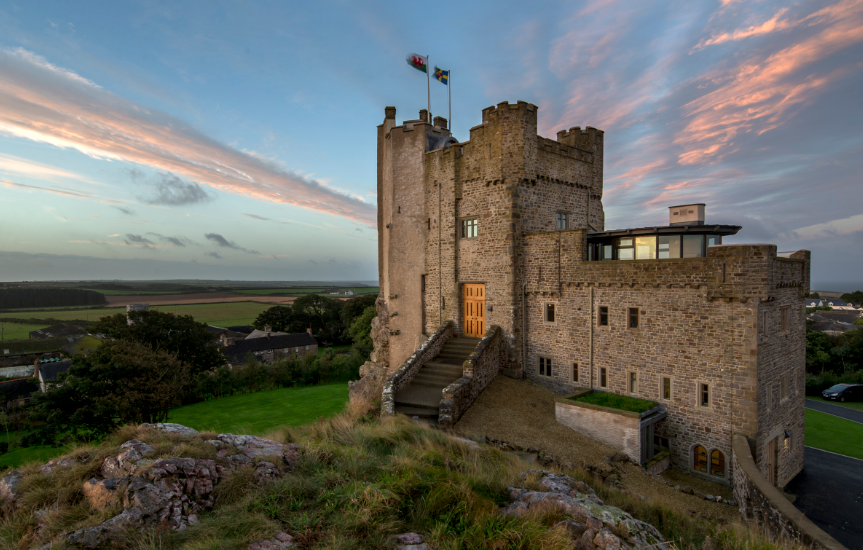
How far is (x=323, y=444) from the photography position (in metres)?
8.39

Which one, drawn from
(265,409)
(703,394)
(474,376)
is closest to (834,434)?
(703,394)

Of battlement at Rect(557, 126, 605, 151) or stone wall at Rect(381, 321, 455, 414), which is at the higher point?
battlement at Rect(557, 126, 605, 151)

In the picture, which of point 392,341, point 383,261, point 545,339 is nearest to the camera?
point 545,339

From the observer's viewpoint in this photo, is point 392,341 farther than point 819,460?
Yes

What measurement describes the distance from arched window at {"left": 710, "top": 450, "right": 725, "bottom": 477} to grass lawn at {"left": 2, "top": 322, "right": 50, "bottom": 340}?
333 feet

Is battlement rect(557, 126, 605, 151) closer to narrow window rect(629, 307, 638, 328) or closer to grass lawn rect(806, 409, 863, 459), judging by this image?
narrow window rect(629, 307, 638, 328)

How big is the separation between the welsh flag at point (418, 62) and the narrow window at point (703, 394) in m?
19.7

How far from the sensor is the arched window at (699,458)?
13875 millimetres

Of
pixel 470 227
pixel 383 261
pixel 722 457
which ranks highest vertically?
pixel 470 227

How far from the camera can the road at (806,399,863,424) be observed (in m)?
28.6

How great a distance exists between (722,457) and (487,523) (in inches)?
465

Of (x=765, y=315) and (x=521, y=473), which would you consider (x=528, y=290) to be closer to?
(x=765, y=315)

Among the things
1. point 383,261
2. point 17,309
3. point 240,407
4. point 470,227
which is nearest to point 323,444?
point 470,227

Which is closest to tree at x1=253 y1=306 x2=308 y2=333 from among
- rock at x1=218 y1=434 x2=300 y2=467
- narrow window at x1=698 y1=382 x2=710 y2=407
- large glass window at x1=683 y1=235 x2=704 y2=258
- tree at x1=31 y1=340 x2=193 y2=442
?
tree at x1=31 y1=340 x2=193 y2=442
